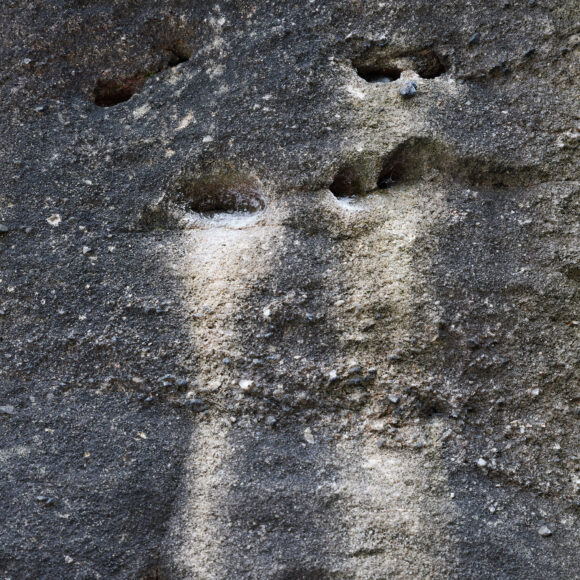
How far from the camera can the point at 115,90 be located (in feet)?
4.95

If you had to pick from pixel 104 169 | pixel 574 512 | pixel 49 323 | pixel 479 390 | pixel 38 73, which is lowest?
pixel 574 512

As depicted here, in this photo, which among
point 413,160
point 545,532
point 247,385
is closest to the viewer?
point 545,532

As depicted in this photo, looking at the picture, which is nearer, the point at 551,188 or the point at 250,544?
the point at 250,544

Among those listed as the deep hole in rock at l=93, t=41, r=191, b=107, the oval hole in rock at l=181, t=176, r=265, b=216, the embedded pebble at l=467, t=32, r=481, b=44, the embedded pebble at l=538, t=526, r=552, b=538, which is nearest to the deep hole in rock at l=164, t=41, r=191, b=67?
the deep hole in rock at l=93, t=41, r=191, b=107

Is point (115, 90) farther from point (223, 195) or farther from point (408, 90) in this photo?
point (408, 90)

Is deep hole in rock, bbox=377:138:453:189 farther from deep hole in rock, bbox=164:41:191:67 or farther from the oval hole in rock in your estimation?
deep hole in rock, bbox=164:41:191:67

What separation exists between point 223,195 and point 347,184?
0.85ft

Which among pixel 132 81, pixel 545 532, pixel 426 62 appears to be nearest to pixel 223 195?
pixel 132 81

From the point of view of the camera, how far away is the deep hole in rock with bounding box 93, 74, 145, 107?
1493mm

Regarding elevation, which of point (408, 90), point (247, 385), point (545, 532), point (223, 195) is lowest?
point (545, 532)

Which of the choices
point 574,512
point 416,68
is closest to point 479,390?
point 574,512

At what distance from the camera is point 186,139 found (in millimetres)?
1367

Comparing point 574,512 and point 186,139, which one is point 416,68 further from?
point 574,512

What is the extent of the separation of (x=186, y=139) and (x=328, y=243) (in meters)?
0.38
